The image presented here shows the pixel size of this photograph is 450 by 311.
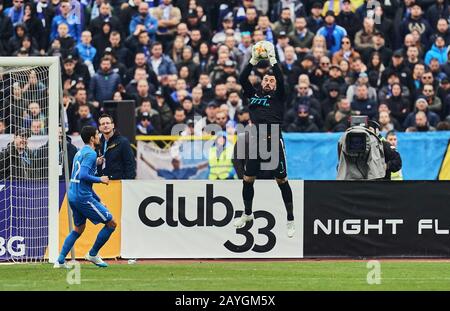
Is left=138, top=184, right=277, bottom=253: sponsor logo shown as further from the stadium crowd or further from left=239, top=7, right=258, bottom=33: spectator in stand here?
left=239, top=7, right=258, bottom=33: spectator in stand

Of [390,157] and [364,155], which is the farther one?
[390,157]

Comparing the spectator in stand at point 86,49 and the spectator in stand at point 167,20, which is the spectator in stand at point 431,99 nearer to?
the spectator in stand at point 167,20

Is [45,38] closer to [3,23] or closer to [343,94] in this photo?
[3,23]

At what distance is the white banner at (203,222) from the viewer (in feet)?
70.6

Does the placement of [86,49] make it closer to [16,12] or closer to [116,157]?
[16,12]

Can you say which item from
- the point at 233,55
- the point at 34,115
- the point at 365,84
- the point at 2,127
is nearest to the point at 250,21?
the point at 233,55

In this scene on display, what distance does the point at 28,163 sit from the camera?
21.8 metres

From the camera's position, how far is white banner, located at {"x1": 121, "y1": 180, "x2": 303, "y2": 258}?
2152cm

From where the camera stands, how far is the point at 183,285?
17.0 meters

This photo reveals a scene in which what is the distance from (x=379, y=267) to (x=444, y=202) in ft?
8.58

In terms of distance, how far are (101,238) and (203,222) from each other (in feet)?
8.00

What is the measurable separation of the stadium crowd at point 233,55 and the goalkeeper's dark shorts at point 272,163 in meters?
5.02

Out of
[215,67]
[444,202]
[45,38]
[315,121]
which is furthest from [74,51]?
[444,202]

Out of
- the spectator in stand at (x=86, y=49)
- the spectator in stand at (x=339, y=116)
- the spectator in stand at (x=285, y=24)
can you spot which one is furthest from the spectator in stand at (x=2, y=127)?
the spectator in stand at (x=285, y=24)
